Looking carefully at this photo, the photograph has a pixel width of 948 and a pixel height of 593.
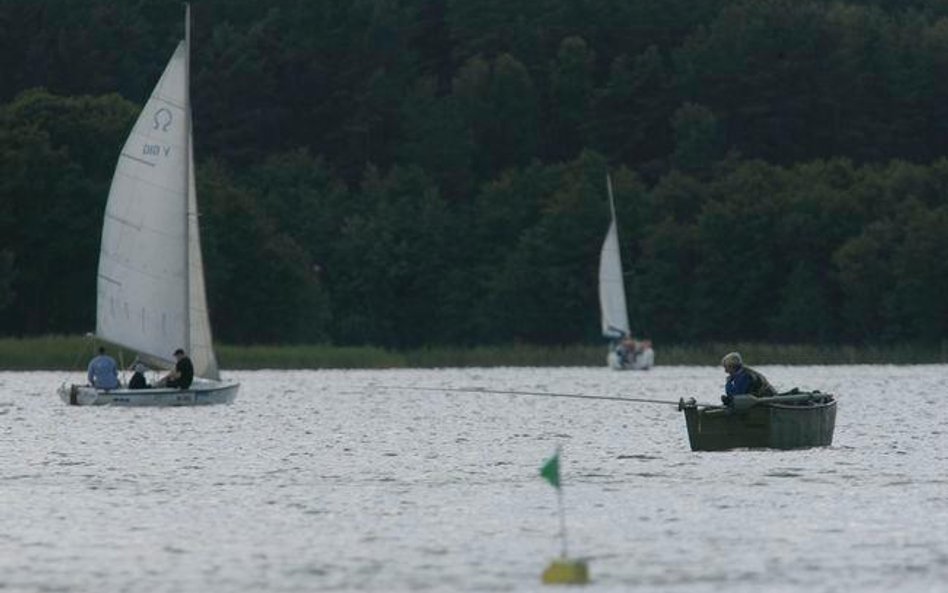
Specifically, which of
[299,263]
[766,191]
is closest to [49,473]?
[299,263]

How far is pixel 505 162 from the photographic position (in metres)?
168

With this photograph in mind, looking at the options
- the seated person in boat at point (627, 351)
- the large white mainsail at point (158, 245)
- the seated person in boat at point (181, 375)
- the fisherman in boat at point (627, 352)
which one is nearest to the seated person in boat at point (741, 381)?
the seated person in boat at point (181, 375)

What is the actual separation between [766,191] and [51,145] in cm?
3738

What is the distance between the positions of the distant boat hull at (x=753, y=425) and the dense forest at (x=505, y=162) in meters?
78.0

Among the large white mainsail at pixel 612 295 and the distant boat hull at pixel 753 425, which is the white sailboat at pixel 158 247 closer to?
the distant boat hull at pixel 753 425

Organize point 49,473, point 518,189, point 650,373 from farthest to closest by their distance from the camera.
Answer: point 518,189 → point 650,373 → point 49,473

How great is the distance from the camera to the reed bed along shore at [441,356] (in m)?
95.6

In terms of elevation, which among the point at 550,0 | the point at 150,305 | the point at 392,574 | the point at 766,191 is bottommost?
the point at 392,574

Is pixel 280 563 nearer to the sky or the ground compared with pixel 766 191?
nearer to the ground

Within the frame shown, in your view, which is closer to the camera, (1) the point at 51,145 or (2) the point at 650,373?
(2) the point at 650,373

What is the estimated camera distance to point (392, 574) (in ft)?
87.7

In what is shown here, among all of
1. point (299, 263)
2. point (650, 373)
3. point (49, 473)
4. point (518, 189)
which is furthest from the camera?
point (518, 189)

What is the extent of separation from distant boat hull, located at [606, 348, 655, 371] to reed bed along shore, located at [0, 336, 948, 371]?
2.17 metres

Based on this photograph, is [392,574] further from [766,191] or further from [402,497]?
[766,191]
